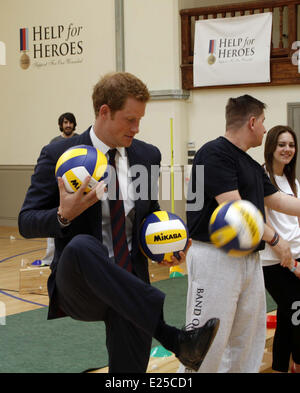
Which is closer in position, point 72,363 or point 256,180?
point 256,180

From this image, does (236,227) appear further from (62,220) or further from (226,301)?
(62,220)

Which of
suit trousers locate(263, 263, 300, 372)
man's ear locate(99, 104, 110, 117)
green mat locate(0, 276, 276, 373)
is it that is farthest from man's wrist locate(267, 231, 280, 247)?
green mat locate(0, 276, 276, 373)

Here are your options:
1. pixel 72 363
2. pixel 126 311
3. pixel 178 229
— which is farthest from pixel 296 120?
pixel 126 311

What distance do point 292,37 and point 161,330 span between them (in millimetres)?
8074

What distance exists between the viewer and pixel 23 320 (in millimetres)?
6105

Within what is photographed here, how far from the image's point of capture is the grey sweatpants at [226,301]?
3.62 m

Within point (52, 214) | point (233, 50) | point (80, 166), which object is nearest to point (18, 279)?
point (233, 50)

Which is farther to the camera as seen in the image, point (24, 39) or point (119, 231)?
point (24, 39)

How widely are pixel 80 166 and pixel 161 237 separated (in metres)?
0.60

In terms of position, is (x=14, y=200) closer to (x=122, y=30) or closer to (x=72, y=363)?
(x=122, y=30)

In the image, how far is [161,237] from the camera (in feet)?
10.4

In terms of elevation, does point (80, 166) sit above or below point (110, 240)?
above

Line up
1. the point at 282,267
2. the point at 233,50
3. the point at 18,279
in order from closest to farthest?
1. the point at 282,267
2. the point at 18,279
3. the point at 233,50

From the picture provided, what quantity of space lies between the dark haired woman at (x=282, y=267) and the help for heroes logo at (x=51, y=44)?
8.24 meters
